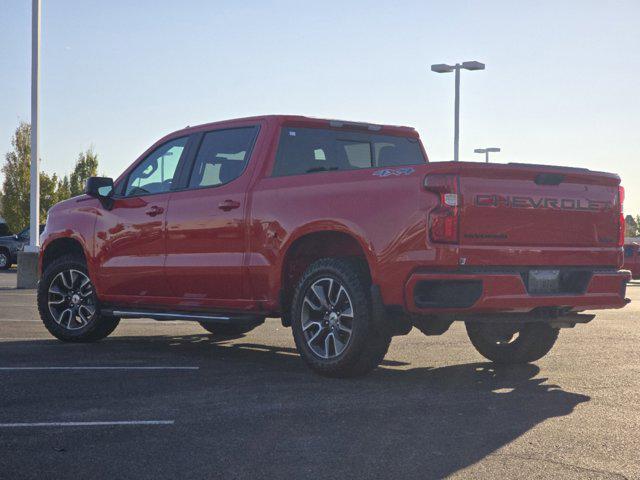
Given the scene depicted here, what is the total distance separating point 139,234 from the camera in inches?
348

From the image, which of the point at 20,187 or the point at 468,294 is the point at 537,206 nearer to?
the point at 468,294

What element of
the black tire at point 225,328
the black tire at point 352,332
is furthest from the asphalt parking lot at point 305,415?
the black tire at point 225,328

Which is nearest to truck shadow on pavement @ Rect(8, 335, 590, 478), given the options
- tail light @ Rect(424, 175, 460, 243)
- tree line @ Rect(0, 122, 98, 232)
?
tail light @ Rect(424, 175, 460, 243)

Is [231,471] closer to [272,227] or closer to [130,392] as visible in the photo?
[130,392]

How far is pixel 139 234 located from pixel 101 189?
72cm

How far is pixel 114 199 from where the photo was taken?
9.21 metres

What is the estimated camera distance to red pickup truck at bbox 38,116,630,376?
6504 millimetres

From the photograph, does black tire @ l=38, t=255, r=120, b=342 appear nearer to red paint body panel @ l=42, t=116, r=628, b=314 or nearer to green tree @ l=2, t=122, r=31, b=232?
red paint body panel @ l=42, t=116, r=628, b=314

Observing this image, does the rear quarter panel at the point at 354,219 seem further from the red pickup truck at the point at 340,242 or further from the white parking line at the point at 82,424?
the white parking line at the point at 82,424

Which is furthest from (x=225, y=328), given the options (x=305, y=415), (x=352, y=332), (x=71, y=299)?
(x=305, y=415)

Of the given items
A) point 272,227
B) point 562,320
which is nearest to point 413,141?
point 272,227

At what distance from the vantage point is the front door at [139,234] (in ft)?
28.4

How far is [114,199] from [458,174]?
159 inches

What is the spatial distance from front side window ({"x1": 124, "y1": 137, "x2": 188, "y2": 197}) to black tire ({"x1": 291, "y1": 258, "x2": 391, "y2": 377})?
217cm
